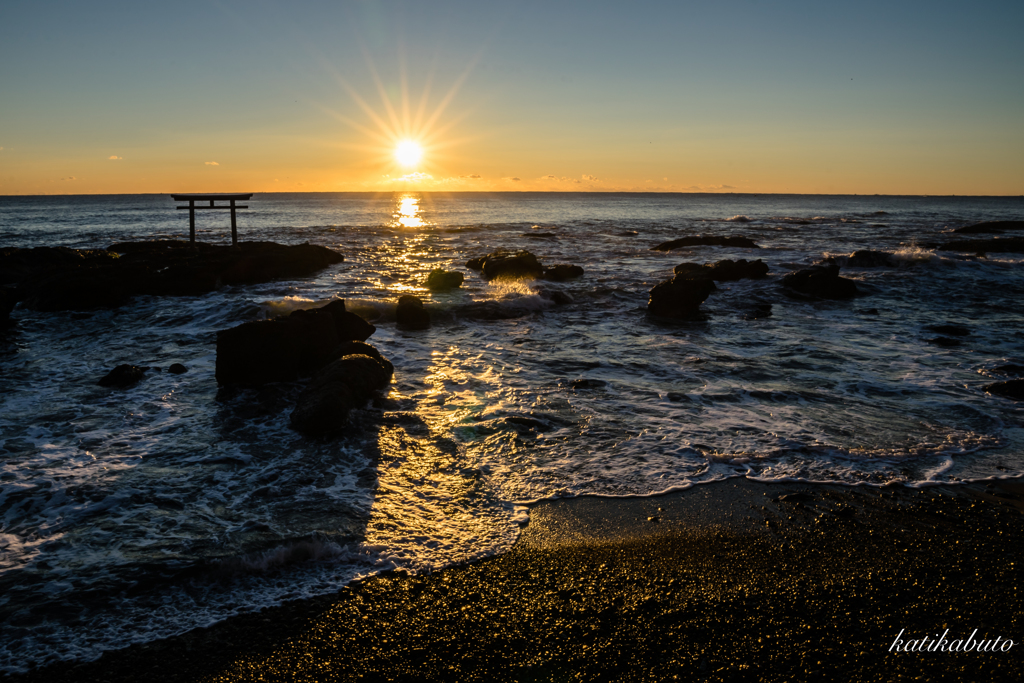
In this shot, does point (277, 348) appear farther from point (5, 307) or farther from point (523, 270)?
point (523, 270)

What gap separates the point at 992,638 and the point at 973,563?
3.21 ft

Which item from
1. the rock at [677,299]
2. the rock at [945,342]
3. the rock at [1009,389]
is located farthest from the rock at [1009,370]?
the rock at [677,299]

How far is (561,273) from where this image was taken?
2223 cm

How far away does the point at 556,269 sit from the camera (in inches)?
886

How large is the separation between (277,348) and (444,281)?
10.9m

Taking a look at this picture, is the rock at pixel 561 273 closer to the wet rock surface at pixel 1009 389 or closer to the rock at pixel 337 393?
the rock at pixel 337 393

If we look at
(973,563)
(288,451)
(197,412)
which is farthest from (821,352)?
(197,412)

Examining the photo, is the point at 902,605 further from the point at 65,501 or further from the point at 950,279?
the point at 950,279

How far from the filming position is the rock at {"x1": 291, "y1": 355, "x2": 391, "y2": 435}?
752 centimetres

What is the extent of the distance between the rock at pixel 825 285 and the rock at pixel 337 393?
15088 millimetres

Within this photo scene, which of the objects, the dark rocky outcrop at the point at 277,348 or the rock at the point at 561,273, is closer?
the dark rocky outcrop at the point at 277,348

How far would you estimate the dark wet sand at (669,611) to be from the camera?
3.50 m

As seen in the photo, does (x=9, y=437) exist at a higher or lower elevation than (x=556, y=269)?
lower

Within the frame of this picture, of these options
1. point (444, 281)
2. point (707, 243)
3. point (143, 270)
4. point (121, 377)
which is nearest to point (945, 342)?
point (444, 281)
